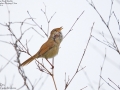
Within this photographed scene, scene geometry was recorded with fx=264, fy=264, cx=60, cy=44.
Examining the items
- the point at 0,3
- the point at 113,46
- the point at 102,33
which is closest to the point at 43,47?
the point at 0,3

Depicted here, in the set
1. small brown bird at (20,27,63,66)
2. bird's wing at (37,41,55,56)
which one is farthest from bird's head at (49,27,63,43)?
bird's wing at (37,41,55,56)

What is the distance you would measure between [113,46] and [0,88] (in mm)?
1795

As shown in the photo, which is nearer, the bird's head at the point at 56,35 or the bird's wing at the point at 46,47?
the bird's head at the point at 56,35

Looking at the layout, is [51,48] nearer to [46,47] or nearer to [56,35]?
[46,47]

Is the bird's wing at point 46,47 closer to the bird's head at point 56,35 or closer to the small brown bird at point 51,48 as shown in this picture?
the small brown bird at point 51,48

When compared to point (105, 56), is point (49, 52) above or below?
above

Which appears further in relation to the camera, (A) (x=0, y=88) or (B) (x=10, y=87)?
(B) (x=10, y=87)

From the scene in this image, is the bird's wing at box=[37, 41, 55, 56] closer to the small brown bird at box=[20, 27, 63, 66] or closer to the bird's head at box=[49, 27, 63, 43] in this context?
the small brown bird at box=[20, 27, 63, 66]

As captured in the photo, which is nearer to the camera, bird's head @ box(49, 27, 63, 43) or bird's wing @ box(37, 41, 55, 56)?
bird's head @ box(49, 27, 63, 43)

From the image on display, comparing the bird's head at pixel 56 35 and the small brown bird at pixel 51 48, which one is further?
the small brown bird at pixel 51 48

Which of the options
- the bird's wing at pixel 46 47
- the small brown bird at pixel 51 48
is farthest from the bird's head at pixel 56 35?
the bird's wing at pixel 46 47

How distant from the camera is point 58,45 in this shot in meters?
5.42

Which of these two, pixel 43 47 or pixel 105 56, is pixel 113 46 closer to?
pixel 105 56

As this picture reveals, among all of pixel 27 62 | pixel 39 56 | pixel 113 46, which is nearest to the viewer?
pixel 113 46
